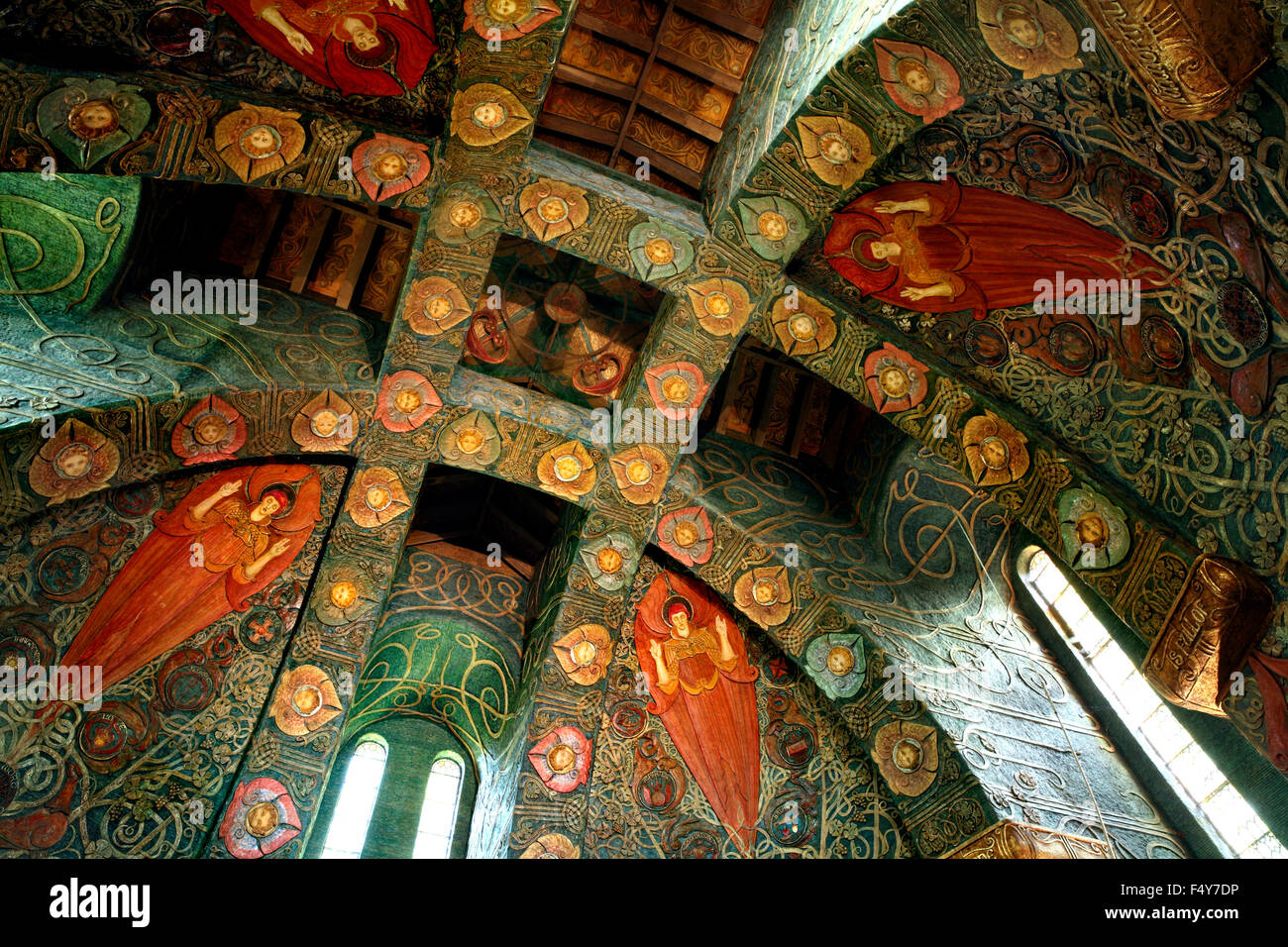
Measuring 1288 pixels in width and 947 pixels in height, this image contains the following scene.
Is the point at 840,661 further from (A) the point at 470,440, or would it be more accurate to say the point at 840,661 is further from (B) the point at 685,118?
(B) the point at 685,118

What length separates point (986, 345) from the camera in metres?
7.43

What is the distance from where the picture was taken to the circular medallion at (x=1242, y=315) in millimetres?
5770

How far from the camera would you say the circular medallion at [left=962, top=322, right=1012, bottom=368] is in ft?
24.1

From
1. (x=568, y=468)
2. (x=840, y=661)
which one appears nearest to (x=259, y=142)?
(x=568, y=468)

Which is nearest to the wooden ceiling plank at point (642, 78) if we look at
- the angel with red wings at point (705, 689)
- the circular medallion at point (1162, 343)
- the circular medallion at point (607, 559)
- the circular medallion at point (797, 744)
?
the circular medallion at point (607, 559)

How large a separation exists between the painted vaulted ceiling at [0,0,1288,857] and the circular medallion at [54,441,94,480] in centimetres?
4

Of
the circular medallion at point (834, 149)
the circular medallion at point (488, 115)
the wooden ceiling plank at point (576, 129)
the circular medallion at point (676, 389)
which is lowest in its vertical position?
the circular medallion at point (676, 389)

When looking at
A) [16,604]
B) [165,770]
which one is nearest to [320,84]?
[16,604]

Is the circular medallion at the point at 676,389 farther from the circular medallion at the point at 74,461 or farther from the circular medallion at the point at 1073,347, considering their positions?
the circular medallion at the point at 74,461

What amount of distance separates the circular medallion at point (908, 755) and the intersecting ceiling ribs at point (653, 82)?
4.98 meters

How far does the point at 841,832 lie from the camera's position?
7.91 m

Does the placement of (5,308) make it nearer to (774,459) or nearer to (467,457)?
(467,457)

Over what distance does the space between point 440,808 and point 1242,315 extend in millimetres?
6941

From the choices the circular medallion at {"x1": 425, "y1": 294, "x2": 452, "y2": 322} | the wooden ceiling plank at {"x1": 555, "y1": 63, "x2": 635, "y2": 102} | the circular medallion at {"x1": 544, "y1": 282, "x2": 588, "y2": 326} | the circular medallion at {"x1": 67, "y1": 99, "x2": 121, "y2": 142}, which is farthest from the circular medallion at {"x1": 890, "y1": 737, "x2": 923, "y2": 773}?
the circular medallion at {"x1": 67, "y1": 99, "x2": 121, "y2": 142}
